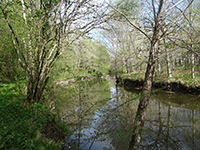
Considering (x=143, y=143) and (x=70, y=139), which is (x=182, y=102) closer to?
(x=143, y=143)

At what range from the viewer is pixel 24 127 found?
10.7 feet

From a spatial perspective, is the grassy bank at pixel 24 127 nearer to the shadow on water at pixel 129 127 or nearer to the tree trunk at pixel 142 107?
the shadow on water at pixel 129 127

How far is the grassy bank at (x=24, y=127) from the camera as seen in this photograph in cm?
275

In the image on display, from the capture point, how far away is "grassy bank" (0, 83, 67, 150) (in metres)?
2.75

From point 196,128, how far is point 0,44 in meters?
10.9

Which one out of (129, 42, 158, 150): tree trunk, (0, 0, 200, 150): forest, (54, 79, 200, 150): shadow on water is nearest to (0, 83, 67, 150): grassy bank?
(0, 0, 200, 150): forest

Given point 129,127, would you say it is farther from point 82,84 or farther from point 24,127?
point 24,127

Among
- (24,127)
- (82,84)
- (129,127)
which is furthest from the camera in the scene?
(82,84)

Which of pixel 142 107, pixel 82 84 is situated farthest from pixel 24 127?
pixel 142 107

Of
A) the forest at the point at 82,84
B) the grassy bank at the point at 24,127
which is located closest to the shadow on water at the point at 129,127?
the forest at the point at 82,84

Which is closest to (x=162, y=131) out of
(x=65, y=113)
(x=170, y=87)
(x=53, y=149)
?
(x=53, y=149)

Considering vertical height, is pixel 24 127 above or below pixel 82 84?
below

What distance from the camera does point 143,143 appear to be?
15.0ft

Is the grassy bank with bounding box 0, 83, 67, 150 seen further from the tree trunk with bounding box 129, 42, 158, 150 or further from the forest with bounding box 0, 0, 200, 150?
the tree trunk with bounding box 129, 42, 158, 150
